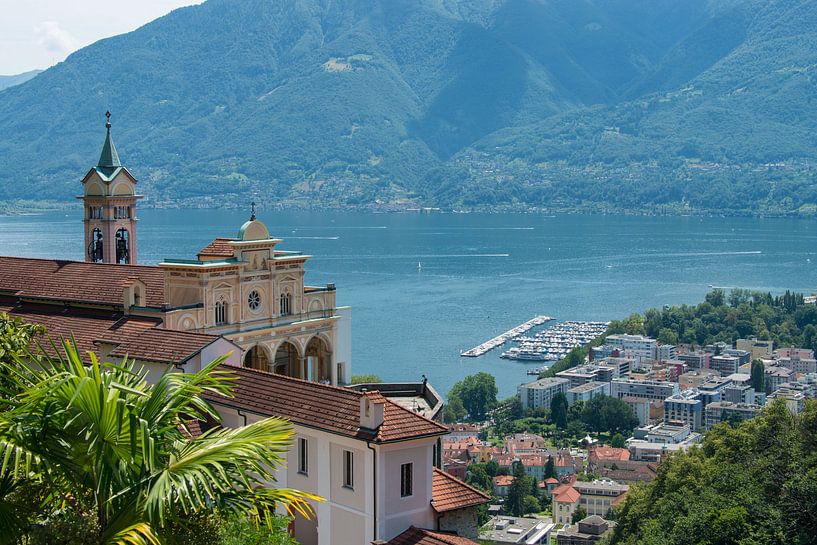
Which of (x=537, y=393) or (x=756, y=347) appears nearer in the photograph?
(x=537, y=393)

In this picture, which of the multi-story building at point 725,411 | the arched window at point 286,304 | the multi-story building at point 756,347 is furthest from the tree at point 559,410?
the arched window at point 286,304

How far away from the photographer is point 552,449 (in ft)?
199

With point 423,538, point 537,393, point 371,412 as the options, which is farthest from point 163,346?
point 537,393

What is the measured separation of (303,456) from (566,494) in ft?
135

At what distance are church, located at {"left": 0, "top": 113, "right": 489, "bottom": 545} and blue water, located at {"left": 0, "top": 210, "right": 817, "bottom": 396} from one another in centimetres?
4218

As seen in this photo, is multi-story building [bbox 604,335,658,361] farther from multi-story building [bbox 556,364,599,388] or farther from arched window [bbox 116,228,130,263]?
arched window [bbox 116,228,130,263]

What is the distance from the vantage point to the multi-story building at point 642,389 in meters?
74.1

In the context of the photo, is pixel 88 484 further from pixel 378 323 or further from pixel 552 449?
pixel 378 323

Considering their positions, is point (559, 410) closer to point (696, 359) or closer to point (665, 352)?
point (665, 352)

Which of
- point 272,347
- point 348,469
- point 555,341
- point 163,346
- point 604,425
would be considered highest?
point 163,346

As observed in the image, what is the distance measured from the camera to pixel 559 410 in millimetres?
65938

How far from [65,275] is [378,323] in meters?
64.4

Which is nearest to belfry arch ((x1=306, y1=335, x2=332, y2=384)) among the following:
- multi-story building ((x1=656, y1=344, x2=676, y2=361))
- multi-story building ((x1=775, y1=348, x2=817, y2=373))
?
multi-story building ((x1=775, y1=348, x2=817, y2=373))

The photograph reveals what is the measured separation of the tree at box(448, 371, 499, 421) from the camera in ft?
214
